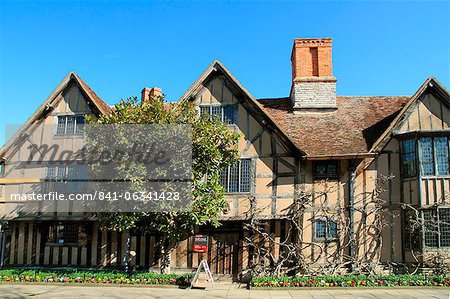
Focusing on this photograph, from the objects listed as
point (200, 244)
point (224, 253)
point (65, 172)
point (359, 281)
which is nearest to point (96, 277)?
point (200, 244)

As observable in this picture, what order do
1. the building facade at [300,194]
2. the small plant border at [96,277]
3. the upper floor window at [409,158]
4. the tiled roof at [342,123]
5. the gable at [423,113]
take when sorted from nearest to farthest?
the small plant border at [96,277] → the building facade at [300,194] → the upper floor window at [409,158] → the gable at [423,113] → the tiled roof at [342,123]

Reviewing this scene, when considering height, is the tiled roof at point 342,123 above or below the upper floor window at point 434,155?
above

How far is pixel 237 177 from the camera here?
16.0m

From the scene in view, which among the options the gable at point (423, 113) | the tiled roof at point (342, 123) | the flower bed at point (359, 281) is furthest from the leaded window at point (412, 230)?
the tiled roof at point (342, 123)

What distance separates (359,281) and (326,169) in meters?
4.19

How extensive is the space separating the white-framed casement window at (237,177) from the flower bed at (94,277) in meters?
3.70

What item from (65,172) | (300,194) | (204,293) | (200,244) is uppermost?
(65,172)

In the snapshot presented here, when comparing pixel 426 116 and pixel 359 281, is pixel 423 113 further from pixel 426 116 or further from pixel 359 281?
pixel 359 281

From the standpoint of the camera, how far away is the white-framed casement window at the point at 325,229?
591 inches

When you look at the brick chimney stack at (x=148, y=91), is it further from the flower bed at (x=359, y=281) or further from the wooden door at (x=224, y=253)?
the flower bed at (x=359, y=281)

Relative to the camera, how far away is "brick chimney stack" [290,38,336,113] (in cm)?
1809

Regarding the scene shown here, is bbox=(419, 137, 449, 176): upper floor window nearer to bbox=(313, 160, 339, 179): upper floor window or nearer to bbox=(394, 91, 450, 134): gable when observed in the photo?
bbox=(394, 91, 450, 134): gable

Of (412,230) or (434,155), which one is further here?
(434,155)

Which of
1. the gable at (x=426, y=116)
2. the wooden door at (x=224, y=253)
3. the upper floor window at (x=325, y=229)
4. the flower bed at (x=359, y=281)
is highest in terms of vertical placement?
the gable at (x=426, y=116)
